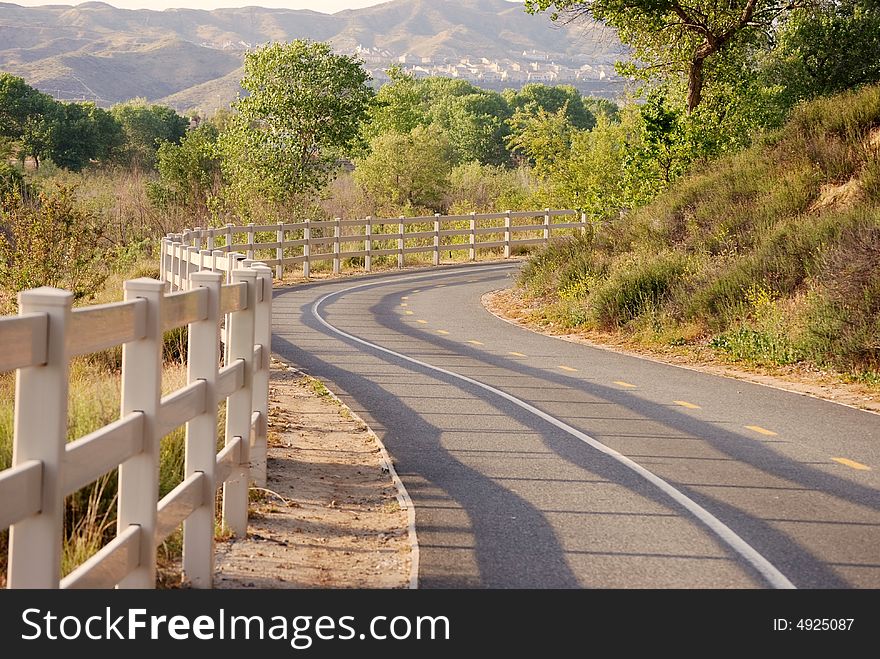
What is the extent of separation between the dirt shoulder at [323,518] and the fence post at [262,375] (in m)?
0.22

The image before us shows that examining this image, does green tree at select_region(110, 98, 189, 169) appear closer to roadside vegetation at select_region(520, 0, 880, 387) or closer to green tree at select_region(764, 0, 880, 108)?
green tree at select_region(764, 0, 880, 108)

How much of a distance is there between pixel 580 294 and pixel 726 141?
7.16m

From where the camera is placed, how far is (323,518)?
8461 millimetres

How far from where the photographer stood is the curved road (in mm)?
7176

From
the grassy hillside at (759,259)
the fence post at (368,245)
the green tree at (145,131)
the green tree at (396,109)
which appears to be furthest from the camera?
the green tree at (145,131)

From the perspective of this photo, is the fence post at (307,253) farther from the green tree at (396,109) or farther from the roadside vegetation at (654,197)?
the green tree at (396,109)

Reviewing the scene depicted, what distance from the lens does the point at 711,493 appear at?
916 centimetres

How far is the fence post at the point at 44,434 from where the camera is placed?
157 inches

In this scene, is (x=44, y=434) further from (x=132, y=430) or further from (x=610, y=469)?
(x=610, y=469)

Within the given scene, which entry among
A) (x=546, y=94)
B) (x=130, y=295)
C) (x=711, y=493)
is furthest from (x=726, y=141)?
(x=546, y=94)

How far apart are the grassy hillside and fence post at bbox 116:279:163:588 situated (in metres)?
11.9

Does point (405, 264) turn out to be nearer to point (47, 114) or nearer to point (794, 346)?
point (794, 346)

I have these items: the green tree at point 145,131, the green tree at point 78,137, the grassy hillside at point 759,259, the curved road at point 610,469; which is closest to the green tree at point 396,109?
the green tree at point 145,131

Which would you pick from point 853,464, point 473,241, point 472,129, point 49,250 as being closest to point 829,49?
point 473,241
